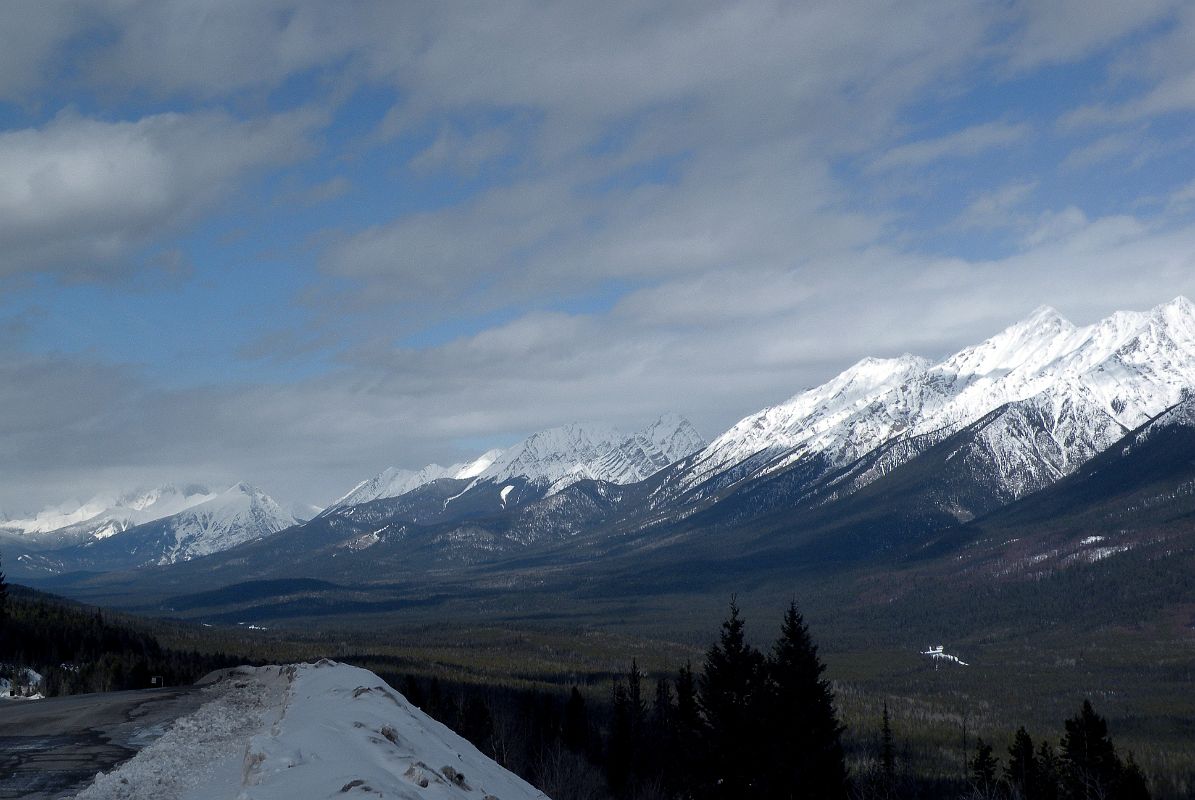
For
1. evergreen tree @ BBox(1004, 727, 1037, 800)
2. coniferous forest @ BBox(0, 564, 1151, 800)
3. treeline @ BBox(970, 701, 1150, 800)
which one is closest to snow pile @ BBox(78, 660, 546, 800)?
coniferous forest @ BBox(0, 564, 1151, 800)

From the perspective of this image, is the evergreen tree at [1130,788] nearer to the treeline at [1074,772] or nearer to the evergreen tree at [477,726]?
the treeline at [1074,772]

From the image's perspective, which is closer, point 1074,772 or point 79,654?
point 1074,772

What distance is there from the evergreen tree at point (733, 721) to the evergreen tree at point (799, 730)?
3.10 ft

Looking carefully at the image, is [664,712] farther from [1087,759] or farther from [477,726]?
[1087,759]

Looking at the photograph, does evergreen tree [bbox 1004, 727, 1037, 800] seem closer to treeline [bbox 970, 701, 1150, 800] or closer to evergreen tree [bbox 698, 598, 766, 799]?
treeline [bbox 970, 701, 1150, 800]

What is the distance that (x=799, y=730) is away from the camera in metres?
49.4

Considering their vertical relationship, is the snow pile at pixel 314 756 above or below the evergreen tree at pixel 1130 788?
above

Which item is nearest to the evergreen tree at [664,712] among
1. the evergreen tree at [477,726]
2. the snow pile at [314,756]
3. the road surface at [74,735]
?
the evergreen tree at [477,726]

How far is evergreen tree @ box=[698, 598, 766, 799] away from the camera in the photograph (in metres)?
47.8

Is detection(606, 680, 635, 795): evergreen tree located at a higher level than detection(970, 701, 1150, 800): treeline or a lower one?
higher

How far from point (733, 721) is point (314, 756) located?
34.3 meters

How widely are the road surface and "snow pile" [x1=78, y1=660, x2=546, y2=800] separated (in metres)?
0.90

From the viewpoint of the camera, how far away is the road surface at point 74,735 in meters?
19.4

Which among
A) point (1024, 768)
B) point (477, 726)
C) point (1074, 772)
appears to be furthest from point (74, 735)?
point (1074, 772)
